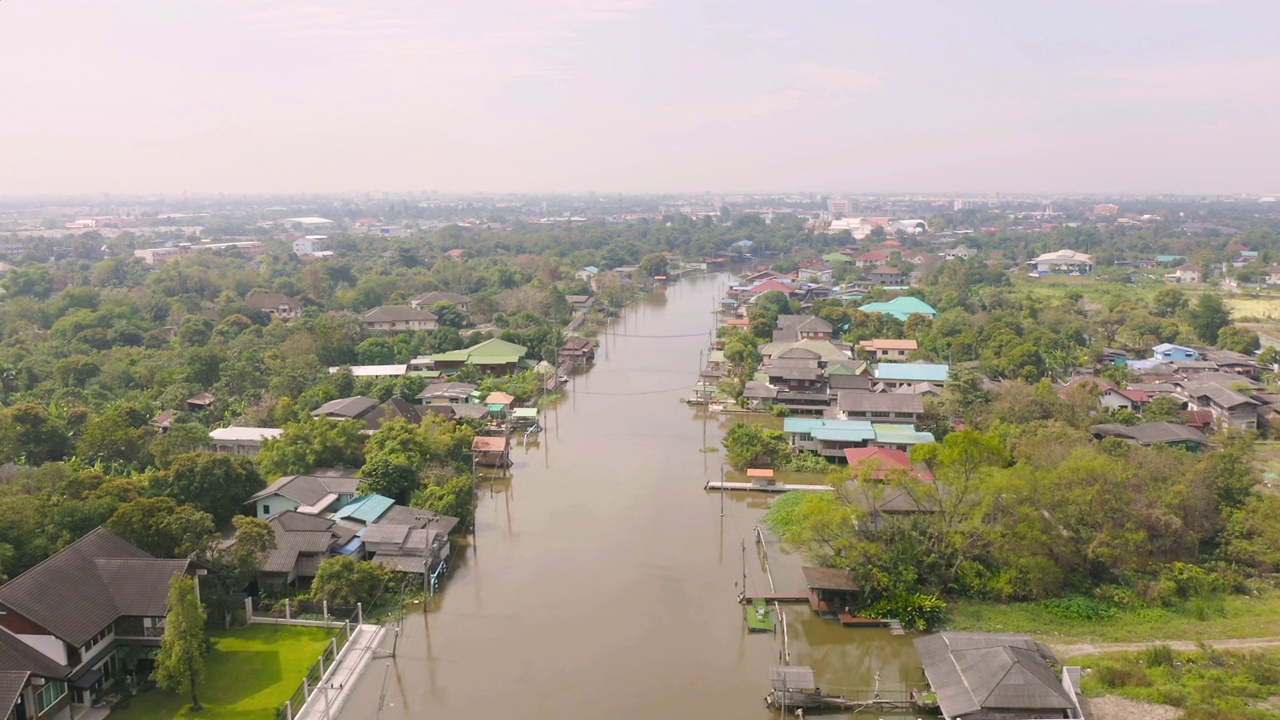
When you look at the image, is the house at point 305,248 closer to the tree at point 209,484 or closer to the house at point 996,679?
the tree at point 209,484

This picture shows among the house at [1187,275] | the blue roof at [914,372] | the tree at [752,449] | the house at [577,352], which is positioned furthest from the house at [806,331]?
the house at [1187,275]

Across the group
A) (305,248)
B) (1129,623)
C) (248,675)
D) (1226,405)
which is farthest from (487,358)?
(305,248)

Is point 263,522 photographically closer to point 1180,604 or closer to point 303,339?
point 1180,604

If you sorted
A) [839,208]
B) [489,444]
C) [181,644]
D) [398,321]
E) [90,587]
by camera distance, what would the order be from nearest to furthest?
[181,644] < [90,587] < [489,444] < [398,321] < [839,208]

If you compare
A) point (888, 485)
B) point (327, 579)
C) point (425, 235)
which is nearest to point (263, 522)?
point (327, 579)

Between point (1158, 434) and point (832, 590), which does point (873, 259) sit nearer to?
point (1158, 434)
